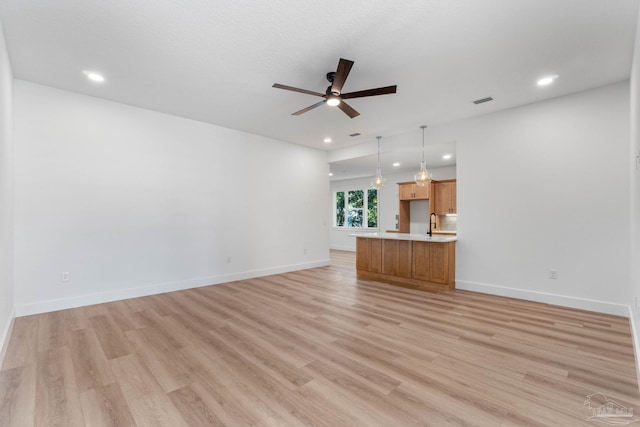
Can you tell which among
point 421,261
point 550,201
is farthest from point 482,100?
point 421,261

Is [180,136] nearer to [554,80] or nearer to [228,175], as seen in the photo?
[228,175]

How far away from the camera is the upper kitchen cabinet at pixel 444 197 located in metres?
7.70

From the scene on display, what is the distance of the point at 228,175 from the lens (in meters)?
5.62

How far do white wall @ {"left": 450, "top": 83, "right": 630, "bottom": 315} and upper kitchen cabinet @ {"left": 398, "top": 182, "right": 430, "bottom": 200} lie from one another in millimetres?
3391

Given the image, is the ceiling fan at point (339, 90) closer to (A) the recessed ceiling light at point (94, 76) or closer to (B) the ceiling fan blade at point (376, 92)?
(B) the ceiling fan blade at point (376, 92)

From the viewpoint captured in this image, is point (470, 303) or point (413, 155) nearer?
point (470, 303)

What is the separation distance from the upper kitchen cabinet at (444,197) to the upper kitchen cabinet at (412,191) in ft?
1.21

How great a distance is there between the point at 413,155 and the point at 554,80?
3.22 m

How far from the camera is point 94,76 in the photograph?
352cm

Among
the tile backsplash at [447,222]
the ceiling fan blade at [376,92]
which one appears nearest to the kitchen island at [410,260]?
the ceiling fan blade at [376,92]

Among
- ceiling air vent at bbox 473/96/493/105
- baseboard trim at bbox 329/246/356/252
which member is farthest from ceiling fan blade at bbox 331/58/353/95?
baseboard trim at bbox 329/246/356/252

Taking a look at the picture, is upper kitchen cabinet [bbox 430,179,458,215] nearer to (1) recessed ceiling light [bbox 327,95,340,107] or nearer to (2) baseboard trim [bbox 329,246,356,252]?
(2) baseboard trim [bbox 329,246,356,252]

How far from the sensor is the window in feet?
34.6

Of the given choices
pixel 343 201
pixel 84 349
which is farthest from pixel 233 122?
pixel 343 201
